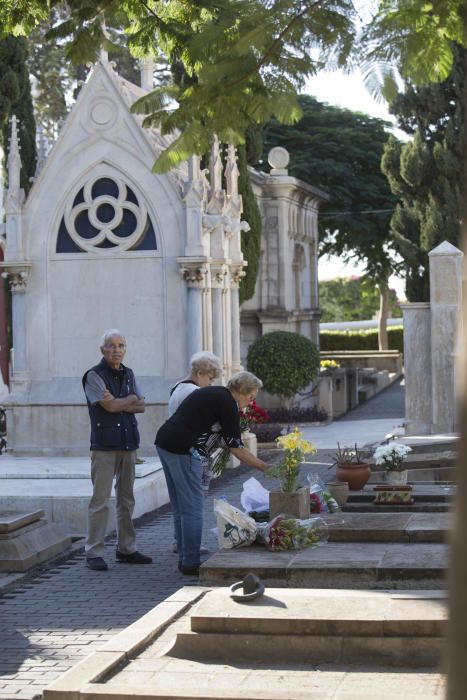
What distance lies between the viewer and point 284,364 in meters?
23.8

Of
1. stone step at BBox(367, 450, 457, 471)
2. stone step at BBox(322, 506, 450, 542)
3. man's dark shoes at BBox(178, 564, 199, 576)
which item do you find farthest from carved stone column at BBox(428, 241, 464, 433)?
man's dark shoes at BBox(178, 564, 199, 576)

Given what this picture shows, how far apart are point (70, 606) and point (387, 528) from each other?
2306 millimetres

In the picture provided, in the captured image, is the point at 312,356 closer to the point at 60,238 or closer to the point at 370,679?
the point at 60,238

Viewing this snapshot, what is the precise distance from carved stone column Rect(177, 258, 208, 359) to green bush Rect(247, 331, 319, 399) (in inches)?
336

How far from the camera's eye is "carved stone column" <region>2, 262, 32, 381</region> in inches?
617

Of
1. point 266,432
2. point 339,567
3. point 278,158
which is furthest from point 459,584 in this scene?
point 278,158

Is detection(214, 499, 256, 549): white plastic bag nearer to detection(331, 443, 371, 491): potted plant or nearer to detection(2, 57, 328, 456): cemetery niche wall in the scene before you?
detection(331, 443, 371, 491): potted plant

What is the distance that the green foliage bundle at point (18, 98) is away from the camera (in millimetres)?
21730

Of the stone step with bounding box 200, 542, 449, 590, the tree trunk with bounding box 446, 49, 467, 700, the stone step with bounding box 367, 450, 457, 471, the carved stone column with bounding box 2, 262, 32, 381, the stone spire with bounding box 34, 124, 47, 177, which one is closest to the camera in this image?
the tree trunk with bounding box 446, 49, 467, 700

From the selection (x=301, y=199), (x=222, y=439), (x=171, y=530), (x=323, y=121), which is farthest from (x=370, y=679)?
(x=323, y=121)

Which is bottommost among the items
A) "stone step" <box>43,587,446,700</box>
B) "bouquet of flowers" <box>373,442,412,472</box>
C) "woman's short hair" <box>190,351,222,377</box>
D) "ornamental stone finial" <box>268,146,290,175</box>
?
"stone step" <box>43,587,446,700</box>

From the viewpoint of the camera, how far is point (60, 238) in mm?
15805

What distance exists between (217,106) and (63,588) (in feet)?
12.0

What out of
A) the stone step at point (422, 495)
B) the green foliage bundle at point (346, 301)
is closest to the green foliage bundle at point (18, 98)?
the stone step at point (422, 495)
